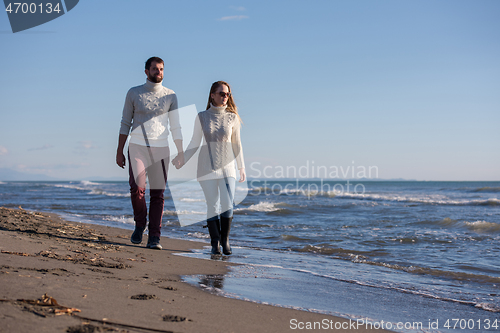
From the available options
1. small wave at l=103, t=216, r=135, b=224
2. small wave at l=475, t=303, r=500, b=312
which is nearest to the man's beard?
small wave at l=475, t=303, r=500, b=312

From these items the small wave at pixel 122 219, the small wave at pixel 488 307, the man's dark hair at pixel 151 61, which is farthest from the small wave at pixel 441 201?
the man's dark hair at pixel 151 61

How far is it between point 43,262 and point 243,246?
3.31 m

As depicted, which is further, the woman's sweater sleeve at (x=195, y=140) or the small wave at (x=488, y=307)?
the woman's sweater sleeve at (x=195, y=140)

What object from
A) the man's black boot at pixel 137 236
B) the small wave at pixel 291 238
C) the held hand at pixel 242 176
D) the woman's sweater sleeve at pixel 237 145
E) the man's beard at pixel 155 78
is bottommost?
the small wave at pixel 291 238

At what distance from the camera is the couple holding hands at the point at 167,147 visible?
4.15 meters

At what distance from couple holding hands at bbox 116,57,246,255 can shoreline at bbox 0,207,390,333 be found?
832 mm

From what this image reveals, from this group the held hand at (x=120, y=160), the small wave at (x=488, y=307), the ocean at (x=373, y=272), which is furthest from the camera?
the held hand at (x=120, y=160)

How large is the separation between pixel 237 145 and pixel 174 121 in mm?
763

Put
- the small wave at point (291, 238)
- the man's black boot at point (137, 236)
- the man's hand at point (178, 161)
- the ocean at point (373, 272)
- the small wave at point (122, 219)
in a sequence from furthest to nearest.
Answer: the small wave at point (122, 219) → the small wave at point (291, 238) → the man's black boot at point (137, 236) → the man's hand at point (178, 161) → the ocean at point (373, 272)

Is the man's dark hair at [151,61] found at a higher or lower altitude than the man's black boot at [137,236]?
higher

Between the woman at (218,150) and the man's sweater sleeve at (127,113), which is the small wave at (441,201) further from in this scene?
the man's sweater sleeve at (127,113)

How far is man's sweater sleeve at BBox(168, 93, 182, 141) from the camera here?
4.31m

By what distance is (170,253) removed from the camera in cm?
443

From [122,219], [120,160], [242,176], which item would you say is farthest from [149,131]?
[122,219]
